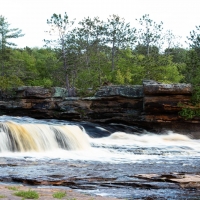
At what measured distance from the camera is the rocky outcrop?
30.5 metres

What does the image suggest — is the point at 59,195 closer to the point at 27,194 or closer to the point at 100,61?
the point at 27,194

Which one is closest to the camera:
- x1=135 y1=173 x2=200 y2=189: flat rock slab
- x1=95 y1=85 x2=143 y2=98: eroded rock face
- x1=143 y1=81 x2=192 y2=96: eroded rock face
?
x1=135 y1=173 x2=200 y2=189: flat rock slab

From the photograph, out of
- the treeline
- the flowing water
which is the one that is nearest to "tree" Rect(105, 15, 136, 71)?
the treeline

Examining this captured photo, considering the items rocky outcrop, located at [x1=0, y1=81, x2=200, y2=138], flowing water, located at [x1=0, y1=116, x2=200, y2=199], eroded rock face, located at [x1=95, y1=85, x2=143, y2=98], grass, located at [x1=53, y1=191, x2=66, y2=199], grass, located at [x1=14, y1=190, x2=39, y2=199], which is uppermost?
eroded rock face, located at [x1=95, y1=85, x2=143, y2=98]

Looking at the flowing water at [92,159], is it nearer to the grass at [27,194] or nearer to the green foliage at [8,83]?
the grass at [27,194]

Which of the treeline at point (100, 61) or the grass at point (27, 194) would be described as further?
the treeline at point (100, 61)

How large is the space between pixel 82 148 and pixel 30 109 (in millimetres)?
14367

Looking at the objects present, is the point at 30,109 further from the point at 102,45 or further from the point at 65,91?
the point at 102,45

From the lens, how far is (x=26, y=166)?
48.3ft

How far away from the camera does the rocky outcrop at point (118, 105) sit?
3055 cm

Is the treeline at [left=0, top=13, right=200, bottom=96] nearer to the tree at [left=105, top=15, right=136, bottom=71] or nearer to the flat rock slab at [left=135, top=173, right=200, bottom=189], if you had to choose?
the tree at [left=105, top=15, right=136, bottom=71]

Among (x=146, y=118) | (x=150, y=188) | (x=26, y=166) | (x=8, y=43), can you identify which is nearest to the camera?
(x=150, y=188)

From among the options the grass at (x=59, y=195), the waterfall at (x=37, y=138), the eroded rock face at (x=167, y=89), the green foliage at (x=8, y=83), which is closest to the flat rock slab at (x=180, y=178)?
the grass at (x=59, y=195)

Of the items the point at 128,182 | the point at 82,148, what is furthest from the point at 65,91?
the point at 128,182
